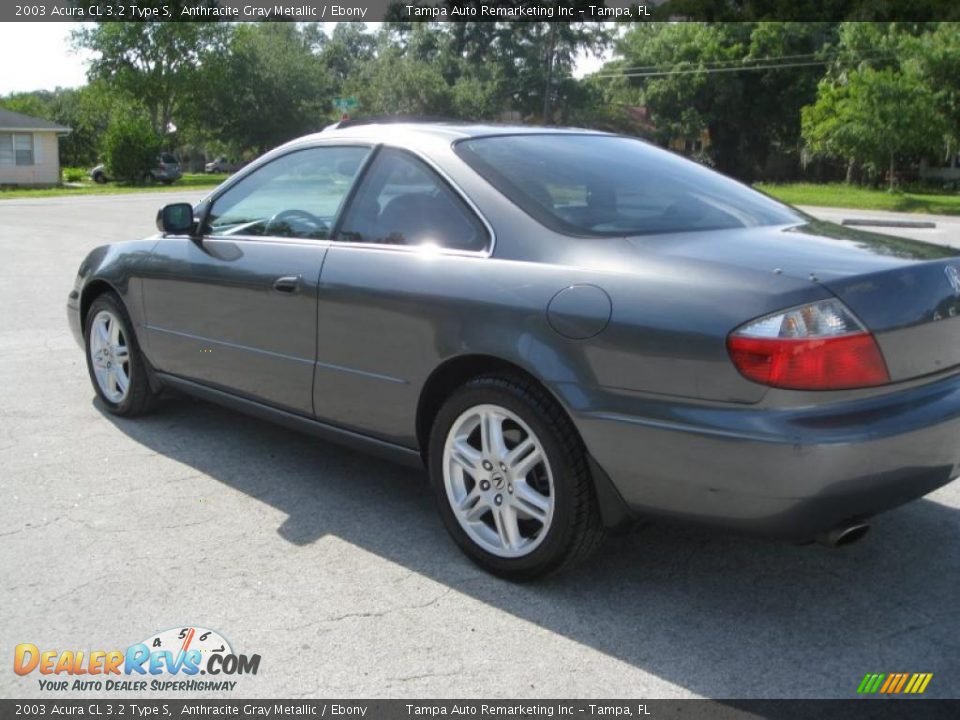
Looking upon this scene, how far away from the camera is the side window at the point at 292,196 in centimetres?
414

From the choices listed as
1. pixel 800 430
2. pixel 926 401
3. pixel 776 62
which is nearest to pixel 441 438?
pixel 800 430

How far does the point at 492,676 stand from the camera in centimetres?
285

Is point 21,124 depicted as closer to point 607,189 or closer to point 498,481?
point 607,189

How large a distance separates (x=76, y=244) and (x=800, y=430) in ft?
49.8

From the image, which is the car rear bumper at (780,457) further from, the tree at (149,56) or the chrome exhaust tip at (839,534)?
the tree at (149,56)

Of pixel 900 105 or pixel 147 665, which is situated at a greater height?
pixel 900 105

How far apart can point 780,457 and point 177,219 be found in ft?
10.2

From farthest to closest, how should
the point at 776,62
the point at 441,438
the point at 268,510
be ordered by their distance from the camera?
the point at 776,62, the point at 268,510, the point at 441,438

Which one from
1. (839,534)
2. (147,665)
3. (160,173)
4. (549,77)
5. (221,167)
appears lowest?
(147,665)

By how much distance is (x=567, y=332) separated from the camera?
10.2 feet

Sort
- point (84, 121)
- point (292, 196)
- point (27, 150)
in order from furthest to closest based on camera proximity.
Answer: point (84, 121)
point (27, 150)
point (292, 196)

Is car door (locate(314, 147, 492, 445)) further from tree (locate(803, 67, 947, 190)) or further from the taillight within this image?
tree (locate(803, 67, 947, 190))

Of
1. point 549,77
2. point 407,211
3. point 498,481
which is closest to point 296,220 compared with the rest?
point 407,211

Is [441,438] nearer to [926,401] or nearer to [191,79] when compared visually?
[926,401]
